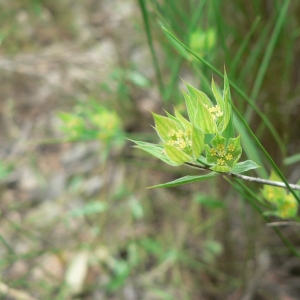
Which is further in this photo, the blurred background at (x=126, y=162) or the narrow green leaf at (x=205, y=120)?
the blurred background at (x=126, y=162)

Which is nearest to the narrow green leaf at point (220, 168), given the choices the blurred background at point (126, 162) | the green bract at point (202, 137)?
the green bract at point (202, 137)

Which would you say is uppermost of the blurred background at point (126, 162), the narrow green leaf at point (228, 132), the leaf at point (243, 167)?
the narrow green leaf at point (228, 132)

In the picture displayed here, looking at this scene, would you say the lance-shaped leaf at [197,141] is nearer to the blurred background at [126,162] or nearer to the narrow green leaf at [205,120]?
the narrow green leaf at [205,120]

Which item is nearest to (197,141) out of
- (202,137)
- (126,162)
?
(202,137)

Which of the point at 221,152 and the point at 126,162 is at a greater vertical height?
the point at 221,152

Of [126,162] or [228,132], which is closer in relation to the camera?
[228,132]

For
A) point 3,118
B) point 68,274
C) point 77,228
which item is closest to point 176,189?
point 77,228

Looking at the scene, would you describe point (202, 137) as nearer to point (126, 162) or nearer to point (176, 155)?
point (176, 155)

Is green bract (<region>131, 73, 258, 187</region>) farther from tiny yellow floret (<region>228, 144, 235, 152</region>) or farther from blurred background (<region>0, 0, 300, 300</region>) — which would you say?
blurred background (<region>0, 0, 300, 300</region>)
